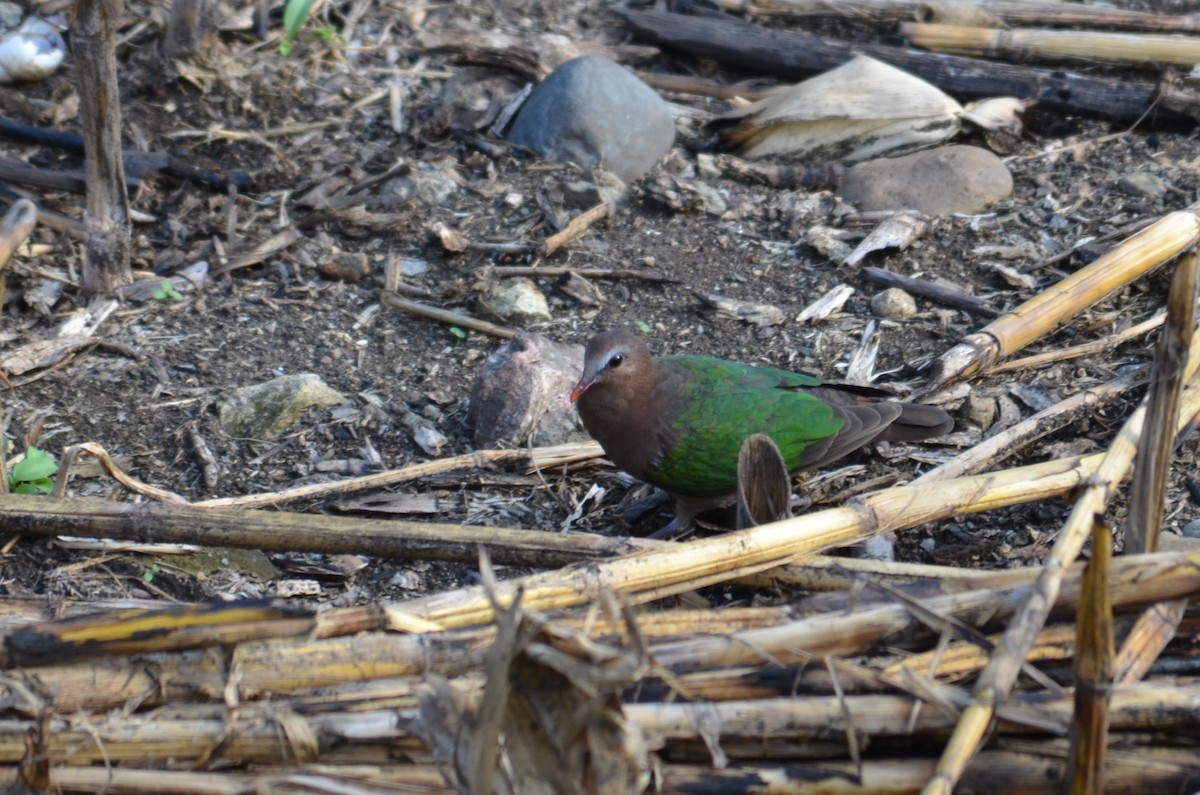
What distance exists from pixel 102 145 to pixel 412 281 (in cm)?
145

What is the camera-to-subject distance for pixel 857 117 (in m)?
6.41

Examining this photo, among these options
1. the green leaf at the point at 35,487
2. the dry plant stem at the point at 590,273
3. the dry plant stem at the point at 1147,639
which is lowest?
the green leaf at the point at 35,487

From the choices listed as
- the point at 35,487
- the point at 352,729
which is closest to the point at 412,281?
the point at 35,487

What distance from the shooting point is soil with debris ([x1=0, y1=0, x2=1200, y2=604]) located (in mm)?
4434

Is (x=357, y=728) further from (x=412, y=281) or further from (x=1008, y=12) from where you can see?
(x=1008, y=12)

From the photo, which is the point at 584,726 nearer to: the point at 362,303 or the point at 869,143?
the point at 362,303

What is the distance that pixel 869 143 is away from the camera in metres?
6.47

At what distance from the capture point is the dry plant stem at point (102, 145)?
4.72 meters

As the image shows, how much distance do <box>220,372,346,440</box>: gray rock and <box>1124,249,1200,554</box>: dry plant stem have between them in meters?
3.07

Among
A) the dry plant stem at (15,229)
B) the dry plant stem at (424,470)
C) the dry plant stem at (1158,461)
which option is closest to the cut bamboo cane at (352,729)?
the dry plant stem at (1158,461)

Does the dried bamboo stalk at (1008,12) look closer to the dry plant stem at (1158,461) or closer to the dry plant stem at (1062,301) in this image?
the dry plant stem at (1062,301)

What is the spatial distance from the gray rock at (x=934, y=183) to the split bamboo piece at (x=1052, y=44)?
1.13 m

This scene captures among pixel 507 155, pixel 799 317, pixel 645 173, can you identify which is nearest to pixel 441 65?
pixel 507 155

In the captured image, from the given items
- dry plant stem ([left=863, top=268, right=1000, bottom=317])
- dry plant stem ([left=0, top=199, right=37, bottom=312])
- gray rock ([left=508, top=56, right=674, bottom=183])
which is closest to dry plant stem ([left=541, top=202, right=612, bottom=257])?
gray rock ([left=508, top=56, right=674, bottom=183])
